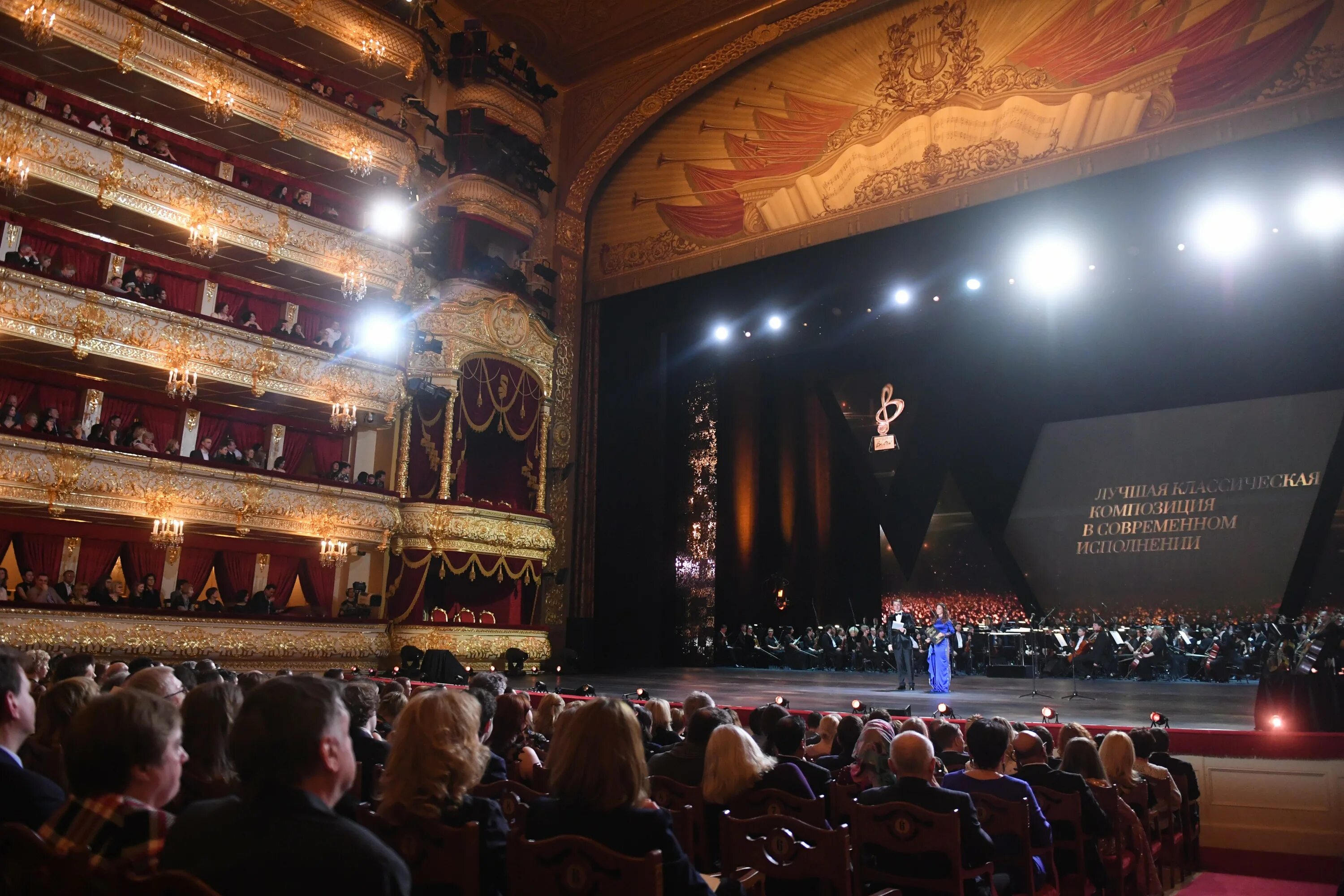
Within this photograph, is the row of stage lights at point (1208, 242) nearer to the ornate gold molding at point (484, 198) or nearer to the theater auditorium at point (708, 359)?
the theater auditorium at point (708, 359)

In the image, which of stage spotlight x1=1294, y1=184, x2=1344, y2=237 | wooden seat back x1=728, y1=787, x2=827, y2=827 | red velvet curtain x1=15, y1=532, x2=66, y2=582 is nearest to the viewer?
wooden seat back x1=728, y1=787, x2=827, y2=827

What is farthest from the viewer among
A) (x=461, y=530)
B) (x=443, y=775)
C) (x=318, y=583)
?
(x=461, y=530)

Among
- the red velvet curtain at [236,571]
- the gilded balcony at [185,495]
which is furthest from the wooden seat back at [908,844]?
the red velvet curtain at [236,571]

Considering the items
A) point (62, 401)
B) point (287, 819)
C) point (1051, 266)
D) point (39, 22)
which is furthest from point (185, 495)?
point (1051, 266)

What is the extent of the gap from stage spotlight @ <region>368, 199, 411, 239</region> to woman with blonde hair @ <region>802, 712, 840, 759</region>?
44.3 ft

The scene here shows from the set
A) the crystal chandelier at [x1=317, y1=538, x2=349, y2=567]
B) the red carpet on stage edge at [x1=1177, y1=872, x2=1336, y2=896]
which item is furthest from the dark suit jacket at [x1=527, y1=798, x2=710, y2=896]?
the crystal chandelier at [x1=317, y1=538, x2=349, y2=567]

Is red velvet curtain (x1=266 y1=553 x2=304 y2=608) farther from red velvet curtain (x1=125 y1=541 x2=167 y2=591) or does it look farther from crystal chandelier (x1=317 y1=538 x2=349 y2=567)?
red velvet curtain (x1=125 y1=541 x2=167 y2=591)

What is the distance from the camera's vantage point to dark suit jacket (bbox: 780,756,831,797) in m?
3.51

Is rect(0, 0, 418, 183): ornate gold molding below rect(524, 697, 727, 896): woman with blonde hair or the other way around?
the other way around

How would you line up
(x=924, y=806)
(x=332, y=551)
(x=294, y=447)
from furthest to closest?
1. (x=294, y=447)
2. (x=332, y=551)
3. (x=924, y=806)

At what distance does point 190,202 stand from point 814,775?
13375 millimetres

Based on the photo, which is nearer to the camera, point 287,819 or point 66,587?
point 287,819

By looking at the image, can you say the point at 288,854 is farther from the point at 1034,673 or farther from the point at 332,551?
the point at 332,551

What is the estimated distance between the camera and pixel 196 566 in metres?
13.8
